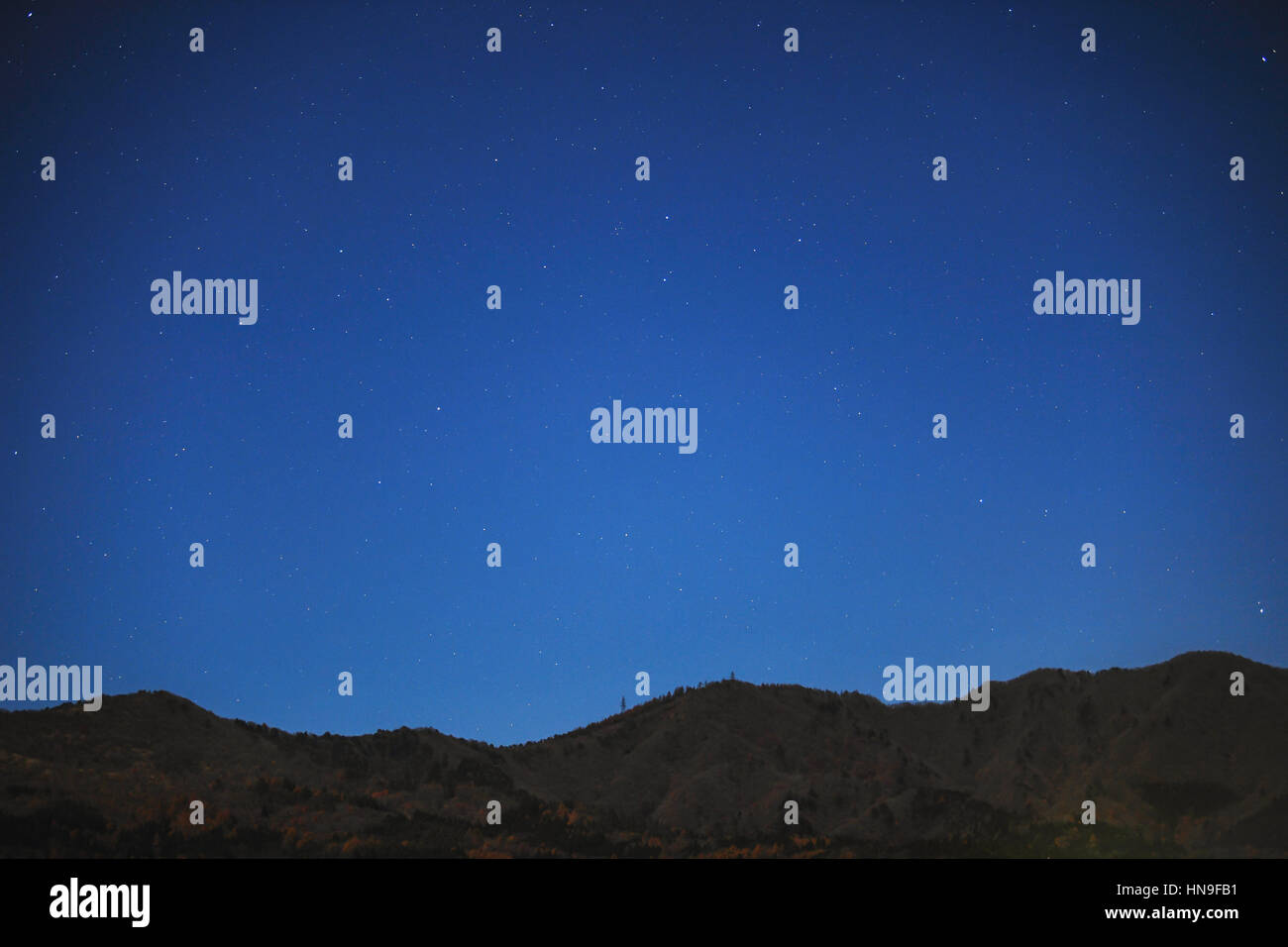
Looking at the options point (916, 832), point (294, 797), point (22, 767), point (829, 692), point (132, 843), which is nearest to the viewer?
point (132, 843)

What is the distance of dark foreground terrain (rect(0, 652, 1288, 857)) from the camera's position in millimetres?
40531

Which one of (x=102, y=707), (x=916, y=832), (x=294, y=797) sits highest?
(x=102, y=707)

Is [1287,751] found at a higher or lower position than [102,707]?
lower

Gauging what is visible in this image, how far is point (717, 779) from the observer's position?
52.6 m

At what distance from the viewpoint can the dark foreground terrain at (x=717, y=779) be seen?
4053cm

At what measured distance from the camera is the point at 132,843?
120 ft

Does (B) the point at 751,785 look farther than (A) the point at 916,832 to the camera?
Yes

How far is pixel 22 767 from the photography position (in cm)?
4106

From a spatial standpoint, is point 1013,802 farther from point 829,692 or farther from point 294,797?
point 294,797
